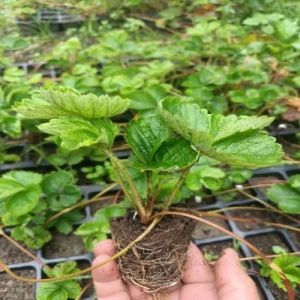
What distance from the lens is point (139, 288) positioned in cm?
99

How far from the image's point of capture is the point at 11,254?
3.95ft

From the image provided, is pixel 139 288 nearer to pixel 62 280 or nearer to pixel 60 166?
pixel 62 280

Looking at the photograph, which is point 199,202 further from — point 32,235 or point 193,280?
point 32,235

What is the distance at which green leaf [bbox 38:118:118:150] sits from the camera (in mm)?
707

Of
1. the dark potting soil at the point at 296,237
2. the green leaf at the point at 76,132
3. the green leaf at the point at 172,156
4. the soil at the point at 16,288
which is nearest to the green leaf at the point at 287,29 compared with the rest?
the dark potting soil at the point at 296,237

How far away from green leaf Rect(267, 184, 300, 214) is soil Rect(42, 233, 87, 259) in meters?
0.53

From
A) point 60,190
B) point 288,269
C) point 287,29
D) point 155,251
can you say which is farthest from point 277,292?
point 287,29

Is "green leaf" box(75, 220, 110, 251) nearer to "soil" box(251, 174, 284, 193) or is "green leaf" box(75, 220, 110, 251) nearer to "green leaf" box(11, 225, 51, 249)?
"green leaf" box(11, 225, 51, 249)

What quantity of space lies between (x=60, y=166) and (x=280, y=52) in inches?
33.6

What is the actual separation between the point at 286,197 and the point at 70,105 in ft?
2.32

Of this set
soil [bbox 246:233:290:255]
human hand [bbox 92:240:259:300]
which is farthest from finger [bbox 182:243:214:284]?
soil [bbox 246:233:290:255]

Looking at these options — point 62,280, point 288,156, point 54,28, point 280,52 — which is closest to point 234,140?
point 62,280

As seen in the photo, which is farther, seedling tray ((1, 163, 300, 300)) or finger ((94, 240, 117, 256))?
seedling tray ((1, 163, 300, 300))

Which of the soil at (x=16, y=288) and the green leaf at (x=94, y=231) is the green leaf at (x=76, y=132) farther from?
the soil at (x=16, y=288)
